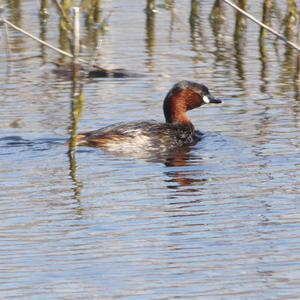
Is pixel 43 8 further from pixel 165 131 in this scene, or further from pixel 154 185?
pixel 154 185

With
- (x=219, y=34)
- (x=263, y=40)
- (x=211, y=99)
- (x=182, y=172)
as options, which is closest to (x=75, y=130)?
(x=182, y=172)

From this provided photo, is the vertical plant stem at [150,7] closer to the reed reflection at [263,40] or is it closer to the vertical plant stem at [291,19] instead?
the reed reflection at [263,40]

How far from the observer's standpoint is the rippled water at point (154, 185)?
7125 mm

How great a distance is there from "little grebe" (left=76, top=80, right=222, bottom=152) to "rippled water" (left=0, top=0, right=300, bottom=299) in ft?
0.69

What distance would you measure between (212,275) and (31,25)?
10.7m

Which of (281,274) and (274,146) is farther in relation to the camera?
(274,146)

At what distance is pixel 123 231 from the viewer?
26.5ft

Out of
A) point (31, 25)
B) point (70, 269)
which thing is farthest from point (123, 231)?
point (31, 25)

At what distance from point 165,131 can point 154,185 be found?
2.51 metres

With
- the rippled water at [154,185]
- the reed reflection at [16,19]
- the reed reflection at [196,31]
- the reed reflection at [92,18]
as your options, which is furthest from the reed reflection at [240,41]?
the reed reflection at [16,19]

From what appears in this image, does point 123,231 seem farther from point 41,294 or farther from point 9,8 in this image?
point 9,8

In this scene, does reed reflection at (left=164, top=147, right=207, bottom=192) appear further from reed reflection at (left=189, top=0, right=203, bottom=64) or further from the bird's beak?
reed reflection at (left=189, top=0, right=203, bottom=64)

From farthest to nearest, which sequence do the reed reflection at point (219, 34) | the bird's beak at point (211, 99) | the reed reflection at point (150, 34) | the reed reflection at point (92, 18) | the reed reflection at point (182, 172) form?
the reed reflection at point (92, 18) → the reed reflection at point (219, 34) → the reed reflection at point (150, 34) → the bird's beak at point (211, 99) → the reed reflection at point (182, 172)

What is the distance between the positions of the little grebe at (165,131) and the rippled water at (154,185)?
0.69 ft
